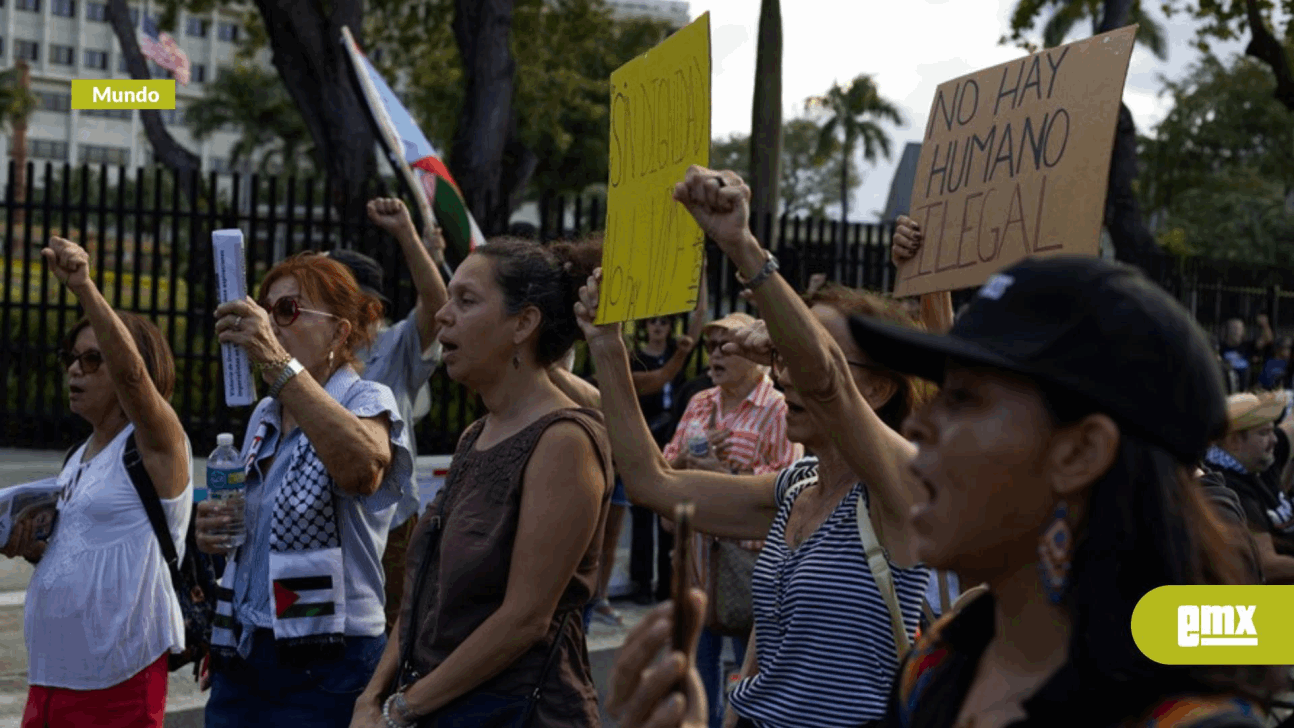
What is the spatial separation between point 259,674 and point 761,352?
4.87 ft

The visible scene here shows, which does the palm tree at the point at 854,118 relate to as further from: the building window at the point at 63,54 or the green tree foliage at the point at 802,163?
the building window at the point at 63,54

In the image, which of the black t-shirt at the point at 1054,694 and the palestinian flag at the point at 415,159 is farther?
the palestinian flag at the point at 415,159

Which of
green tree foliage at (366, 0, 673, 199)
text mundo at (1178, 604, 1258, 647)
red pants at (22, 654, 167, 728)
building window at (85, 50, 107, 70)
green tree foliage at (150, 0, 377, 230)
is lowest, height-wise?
red pants at (22, 654, 167, 728)

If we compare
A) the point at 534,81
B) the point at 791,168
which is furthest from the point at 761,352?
the point at 791,168

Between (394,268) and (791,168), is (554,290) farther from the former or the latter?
(791,168)

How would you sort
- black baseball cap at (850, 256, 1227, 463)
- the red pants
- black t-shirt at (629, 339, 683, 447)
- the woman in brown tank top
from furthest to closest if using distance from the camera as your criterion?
1. black t-shirt at (629, 339, 683, 447)
2. the red pants
3. the woman in brown tank top
4. black baseball cap at (850, 256, 1227, 463)

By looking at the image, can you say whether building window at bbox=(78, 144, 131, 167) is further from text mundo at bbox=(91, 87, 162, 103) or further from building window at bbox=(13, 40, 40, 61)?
text mundo at bbox=(91, 87, 162, 103)

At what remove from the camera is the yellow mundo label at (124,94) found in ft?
24.8

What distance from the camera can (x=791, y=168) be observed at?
84.5 meters

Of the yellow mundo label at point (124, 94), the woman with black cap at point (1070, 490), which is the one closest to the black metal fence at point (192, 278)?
the yellow mundo label at point (124, 94)

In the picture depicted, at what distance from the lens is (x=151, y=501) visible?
455 centimetres

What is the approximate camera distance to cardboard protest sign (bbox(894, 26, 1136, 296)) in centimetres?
340

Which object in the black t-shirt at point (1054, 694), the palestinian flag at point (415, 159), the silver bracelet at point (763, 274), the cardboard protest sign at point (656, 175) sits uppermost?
the palestinian flag at point (415, 159)

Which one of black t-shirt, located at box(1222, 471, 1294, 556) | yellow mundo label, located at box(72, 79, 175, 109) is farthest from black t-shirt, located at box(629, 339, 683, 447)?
black t-shirt, located at box(1222, 471, 1294, 556)
